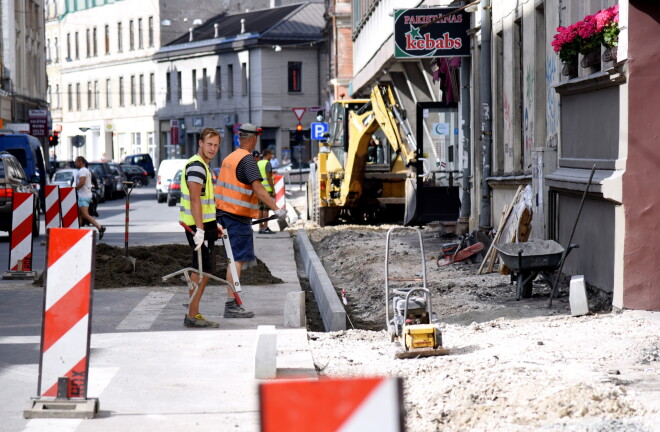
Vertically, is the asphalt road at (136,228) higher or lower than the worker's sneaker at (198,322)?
lower

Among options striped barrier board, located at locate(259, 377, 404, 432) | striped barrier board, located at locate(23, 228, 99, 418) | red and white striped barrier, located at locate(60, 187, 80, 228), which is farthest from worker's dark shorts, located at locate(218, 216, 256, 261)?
striped barrier board, located at locate(259, 377, 404, 432)

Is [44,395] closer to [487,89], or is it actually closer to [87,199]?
[487,89]

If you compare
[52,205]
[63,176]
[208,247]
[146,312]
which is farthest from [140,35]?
[208,247]

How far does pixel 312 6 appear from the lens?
85.5 metres

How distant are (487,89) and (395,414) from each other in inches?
653

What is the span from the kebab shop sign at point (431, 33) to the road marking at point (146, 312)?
7.63 meters

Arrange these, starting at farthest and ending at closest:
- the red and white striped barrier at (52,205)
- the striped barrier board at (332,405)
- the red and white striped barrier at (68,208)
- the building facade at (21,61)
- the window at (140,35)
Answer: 1. the window at (140,35)
2. the building facade at (21,61)
3. the red and white striped barrier at (68,208)
4. the red and white striped barrier at (52,205)
5. the striped barrier board at (332,405)

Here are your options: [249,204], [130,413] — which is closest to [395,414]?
[130,413]

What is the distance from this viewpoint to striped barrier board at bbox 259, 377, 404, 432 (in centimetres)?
319

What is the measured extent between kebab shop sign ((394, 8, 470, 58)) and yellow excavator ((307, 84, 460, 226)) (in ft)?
13.3

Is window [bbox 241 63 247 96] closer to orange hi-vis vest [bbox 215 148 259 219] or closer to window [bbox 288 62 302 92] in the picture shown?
window [bbox 288 62 302 92]

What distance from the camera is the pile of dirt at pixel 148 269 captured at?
15648 mm

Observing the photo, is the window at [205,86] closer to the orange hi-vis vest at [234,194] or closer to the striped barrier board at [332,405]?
the orange hi-vis vest at [234,194]

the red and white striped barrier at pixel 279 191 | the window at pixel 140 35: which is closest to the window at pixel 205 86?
the window at pixel 140 35
